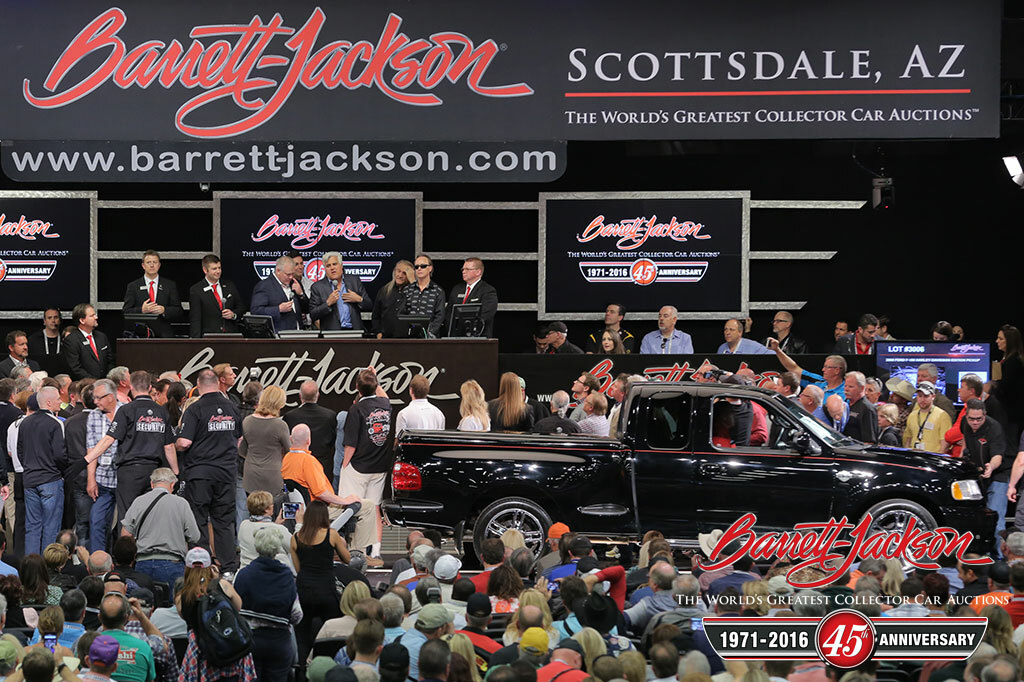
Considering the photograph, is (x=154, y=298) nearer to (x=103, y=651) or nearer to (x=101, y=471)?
(x=101, y=471)

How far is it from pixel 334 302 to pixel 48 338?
4.77 meters

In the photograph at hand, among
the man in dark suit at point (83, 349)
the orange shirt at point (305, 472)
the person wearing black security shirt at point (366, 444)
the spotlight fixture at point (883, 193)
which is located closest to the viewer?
the orange shirt at point (305, 472)

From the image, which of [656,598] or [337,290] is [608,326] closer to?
[337,290]

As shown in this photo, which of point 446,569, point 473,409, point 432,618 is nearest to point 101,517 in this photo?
point 473,409

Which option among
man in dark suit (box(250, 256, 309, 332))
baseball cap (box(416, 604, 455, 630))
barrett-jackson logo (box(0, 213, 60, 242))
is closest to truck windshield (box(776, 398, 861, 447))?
baseball cap (box(416, 604, 455, 630))

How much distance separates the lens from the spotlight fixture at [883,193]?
64.5ft

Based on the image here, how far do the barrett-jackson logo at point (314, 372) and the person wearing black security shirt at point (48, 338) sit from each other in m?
4.06

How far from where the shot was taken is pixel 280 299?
17.4 meters

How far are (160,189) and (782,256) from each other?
9353mm

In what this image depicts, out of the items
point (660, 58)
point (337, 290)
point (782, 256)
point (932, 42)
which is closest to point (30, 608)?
point (337, 290)

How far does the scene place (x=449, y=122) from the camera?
53.7 ft

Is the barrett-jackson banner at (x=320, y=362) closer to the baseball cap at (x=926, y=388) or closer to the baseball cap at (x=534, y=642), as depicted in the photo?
the baseball cap at (x=926, y=388)

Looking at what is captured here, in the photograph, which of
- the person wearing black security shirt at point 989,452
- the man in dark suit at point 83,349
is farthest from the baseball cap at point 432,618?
A: the man in dark suit at point 83,349

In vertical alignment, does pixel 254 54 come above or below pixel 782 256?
above
